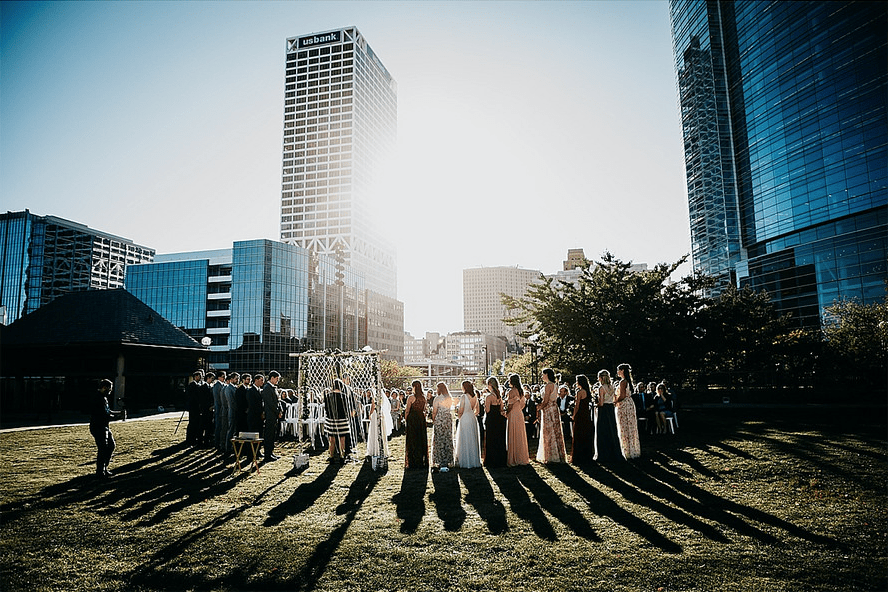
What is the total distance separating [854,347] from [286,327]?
239 ft

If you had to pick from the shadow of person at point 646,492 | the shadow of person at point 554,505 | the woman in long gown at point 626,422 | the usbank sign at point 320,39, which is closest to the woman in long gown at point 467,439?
the shadow of person at point 554,505

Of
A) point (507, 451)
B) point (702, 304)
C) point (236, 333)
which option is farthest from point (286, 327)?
point (507, 451)

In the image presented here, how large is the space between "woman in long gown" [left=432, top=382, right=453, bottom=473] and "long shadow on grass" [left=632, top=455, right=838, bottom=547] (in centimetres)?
337

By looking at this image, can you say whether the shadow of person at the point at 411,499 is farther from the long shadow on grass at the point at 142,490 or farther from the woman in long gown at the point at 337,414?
the long shadow on grass at the point at 142,490

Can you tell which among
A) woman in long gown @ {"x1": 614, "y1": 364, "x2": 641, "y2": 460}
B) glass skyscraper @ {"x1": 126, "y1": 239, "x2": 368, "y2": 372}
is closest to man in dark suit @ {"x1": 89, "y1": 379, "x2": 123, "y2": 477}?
woman in long gown @ {"x1": 614, "y1": 364, "x2": 641, "y2": 460}

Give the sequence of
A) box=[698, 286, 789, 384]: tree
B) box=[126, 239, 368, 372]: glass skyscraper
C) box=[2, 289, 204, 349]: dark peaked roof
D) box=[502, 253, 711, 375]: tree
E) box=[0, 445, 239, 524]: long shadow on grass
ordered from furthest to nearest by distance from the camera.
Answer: box=[126, 239, 368, 372]: glass skyscraper → box=[2, 289, 204, 349]: dark peaked roof → box=[698, 286, 789, 384]: tree → box=[502, 253, 711, 375]: tree → box=[0, 445, 239, 524]: long shadow on grass

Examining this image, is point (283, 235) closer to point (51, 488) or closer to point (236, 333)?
point (236, 333)

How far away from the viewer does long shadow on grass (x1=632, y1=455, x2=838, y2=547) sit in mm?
5547

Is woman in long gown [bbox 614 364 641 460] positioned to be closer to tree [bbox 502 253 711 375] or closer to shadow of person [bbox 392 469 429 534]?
shadow of person [bbox 392 469 429 534]

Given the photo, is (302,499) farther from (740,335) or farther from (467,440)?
(740,335)

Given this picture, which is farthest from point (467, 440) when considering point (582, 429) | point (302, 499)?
point (302, 499)

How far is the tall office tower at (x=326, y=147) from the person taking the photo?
130 meters

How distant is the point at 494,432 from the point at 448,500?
3.11m

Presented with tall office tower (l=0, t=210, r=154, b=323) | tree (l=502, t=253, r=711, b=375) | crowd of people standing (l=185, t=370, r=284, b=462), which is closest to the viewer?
crowd of people standing (l=185, t=370, r=284, b=462)
